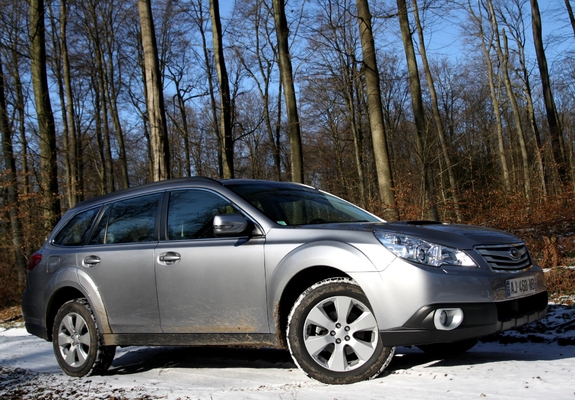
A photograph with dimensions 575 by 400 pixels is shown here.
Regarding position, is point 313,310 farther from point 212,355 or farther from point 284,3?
point 284,3

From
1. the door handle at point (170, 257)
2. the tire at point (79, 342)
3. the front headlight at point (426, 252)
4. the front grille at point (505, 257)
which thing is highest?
the door handle at point (170, 257)

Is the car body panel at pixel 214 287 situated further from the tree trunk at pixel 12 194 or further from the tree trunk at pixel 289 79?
the tree trunk at pixel 12 194

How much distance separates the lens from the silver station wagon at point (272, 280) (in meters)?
3.84

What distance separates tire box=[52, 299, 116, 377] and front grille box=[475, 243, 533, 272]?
A: 363 cm

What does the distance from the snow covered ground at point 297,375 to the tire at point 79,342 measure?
0.13 meters

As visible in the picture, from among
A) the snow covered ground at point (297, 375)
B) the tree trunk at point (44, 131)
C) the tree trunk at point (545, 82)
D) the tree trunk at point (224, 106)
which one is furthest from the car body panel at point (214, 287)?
the tree trunk at point (545, 82)

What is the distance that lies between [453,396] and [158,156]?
28.2 feet

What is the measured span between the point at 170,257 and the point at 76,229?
1685 mm

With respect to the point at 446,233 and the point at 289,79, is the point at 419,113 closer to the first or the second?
the point at 289,79

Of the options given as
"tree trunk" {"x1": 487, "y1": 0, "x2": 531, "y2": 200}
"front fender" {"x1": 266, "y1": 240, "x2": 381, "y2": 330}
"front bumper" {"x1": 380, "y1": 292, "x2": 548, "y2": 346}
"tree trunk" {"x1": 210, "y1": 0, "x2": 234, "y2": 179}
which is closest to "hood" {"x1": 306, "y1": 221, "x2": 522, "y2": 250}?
"front fender" {"x1": 266, "y1": 240, "x2": 381, "y2": 330}

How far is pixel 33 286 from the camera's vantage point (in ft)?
19.9

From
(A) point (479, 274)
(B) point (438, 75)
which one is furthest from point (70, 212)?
(B) point (438, 75)

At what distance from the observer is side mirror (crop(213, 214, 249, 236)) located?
4410 millimetres

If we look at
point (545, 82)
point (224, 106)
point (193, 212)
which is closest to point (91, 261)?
point (193, 212)
